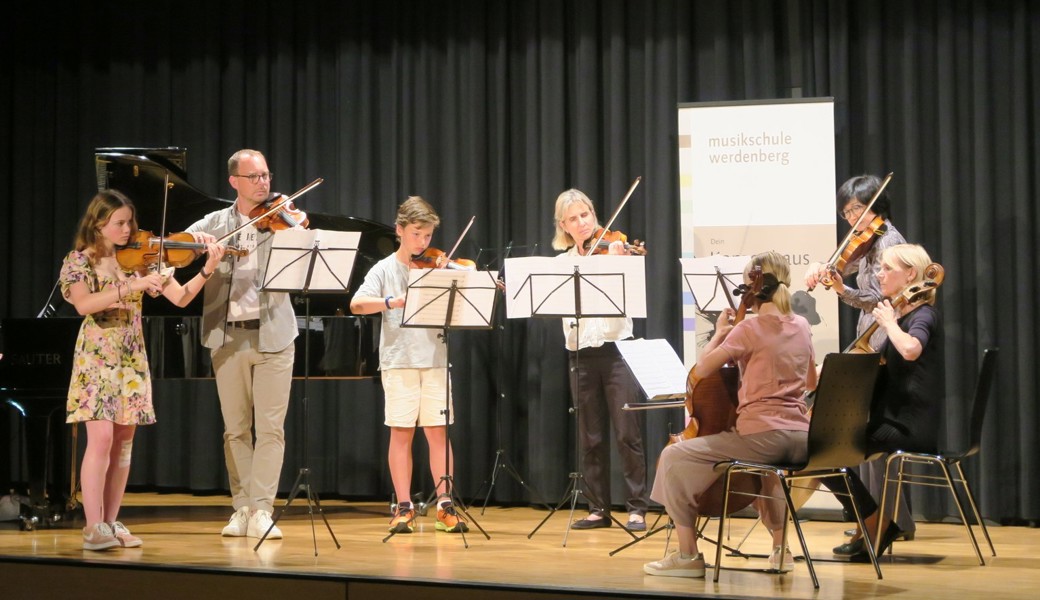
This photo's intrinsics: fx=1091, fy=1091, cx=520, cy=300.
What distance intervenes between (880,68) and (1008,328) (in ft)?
5.39

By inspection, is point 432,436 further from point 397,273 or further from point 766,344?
point 766,344

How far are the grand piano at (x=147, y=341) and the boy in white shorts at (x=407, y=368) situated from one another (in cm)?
23

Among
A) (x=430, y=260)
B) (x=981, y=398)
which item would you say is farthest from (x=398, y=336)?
(x=981, y=398)

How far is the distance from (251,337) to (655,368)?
190 centimetres

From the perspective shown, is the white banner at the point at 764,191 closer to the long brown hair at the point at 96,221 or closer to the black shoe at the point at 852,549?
the black shoe at the point at 852,549

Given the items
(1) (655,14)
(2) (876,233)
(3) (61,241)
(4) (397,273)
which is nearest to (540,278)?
(4) (397,273)

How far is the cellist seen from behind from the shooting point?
399 centimetres

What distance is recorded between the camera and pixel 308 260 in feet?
15.5

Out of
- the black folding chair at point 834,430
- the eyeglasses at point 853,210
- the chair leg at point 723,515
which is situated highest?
the eyeglasses at point 853,210

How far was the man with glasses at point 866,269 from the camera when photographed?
5.20m

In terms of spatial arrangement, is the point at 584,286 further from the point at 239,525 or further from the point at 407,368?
the point at 239,525

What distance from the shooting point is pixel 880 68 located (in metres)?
6.31

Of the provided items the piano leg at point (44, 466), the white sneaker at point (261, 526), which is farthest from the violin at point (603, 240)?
the piano leg at point (44, 466)

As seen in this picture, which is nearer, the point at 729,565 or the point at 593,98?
the point at 729,565
